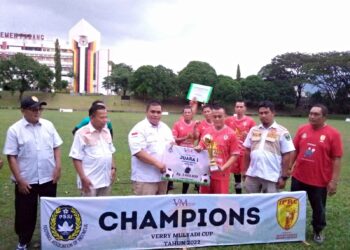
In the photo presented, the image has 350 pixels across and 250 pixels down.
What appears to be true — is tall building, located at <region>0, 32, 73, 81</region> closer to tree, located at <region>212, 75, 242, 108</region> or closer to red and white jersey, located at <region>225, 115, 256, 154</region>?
tree, located at <region>212, 75, 242, 108</region>

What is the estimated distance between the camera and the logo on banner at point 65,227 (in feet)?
15.4

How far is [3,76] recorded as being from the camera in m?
65.6

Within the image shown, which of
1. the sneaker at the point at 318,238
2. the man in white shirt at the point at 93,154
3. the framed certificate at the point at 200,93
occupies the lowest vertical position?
the sneaker at the point at 318,238

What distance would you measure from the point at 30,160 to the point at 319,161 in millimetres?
3892

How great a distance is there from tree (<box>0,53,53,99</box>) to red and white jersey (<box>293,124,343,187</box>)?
65.0 meters

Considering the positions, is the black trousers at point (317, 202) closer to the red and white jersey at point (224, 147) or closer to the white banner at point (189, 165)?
the red and white jersey at point (224, 147)

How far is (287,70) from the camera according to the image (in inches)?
2795

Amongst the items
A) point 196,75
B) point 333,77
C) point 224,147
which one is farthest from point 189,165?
point 333,77

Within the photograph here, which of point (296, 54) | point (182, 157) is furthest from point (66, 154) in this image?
point (296, 54)

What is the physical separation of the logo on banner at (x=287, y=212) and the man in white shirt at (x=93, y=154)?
2.43 meters

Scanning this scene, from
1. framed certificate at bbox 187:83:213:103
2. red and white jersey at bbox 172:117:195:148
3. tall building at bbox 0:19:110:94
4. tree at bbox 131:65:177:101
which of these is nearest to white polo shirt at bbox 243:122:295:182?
framed certificate at bbox 187:83:213:103

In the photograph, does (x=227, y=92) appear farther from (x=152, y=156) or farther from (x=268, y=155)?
(x=152, y=156)

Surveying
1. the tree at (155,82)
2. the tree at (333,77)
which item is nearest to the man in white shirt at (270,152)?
the tree at (333,77)

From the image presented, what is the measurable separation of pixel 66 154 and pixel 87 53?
9242 cm
